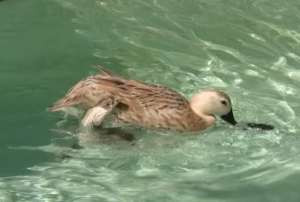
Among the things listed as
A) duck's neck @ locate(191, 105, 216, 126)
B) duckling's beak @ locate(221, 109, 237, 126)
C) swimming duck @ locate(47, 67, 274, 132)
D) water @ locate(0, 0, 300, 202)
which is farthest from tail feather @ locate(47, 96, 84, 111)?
duckling's beak @ locate(221, 109, 237, 126)

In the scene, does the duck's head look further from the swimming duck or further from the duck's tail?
the duck's tail

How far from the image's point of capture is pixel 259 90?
21.2 feet

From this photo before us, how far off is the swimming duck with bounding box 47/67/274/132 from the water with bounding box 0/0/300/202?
0.40 ft

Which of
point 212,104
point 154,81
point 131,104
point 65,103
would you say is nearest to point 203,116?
point 212,104

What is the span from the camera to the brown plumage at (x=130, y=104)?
5449mm

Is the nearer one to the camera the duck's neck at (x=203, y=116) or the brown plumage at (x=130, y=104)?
the brown plumage at (x=130, y=104)

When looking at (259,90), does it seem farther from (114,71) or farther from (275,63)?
(114,71)

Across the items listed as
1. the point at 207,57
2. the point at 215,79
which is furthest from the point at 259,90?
the point at 207,57

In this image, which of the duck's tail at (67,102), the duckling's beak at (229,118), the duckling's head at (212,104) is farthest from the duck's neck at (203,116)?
the duck's tail at (67,102)

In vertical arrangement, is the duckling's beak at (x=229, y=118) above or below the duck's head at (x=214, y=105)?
below

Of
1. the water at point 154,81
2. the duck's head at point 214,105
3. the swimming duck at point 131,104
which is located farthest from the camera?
the duck's head at point 214,105

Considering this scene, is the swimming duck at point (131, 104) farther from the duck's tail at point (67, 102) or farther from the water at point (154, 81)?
the water at point (154, 81)

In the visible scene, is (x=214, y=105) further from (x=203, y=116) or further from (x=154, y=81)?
(x=154, y=81)

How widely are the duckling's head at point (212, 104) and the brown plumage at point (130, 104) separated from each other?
0.06 feet
